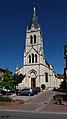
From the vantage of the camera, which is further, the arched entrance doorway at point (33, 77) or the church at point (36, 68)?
the arched entrance doorway at point (33, 77)

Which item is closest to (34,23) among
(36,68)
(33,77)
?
(36,68)

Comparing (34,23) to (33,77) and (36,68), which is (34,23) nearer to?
(36,68)

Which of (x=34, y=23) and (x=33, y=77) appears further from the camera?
(x=34, y=23)

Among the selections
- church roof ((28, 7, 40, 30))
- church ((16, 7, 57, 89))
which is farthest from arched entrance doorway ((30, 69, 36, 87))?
church roof ((28, 7, 40, 30))

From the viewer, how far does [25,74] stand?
6362 cm

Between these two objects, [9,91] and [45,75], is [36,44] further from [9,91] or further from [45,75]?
[9,91]

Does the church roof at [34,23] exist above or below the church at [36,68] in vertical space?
above

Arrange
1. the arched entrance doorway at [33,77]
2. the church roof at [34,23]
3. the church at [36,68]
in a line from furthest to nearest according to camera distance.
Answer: the church roof at [34,23], the arched entrance doorway at [33,77], the church at [36,68]

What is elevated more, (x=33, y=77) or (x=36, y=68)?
(x=36, y=68)

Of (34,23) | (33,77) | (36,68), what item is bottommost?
(33,77)

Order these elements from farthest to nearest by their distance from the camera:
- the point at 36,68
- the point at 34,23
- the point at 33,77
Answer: the point at 34,23
the point at 33,77
the point at 36,68

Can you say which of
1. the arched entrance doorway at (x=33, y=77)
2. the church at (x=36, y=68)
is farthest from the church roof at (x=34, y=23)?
the arched entrance doorway at (x=33, y=77)

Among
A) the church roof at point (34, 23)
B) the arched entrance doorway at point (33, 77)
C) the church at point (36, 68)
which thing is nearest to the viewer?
the church at point (36, 68)

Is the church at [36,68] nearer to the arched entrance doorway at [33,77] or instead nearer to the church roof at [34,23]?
the arched entrance doorway at [33,77]
